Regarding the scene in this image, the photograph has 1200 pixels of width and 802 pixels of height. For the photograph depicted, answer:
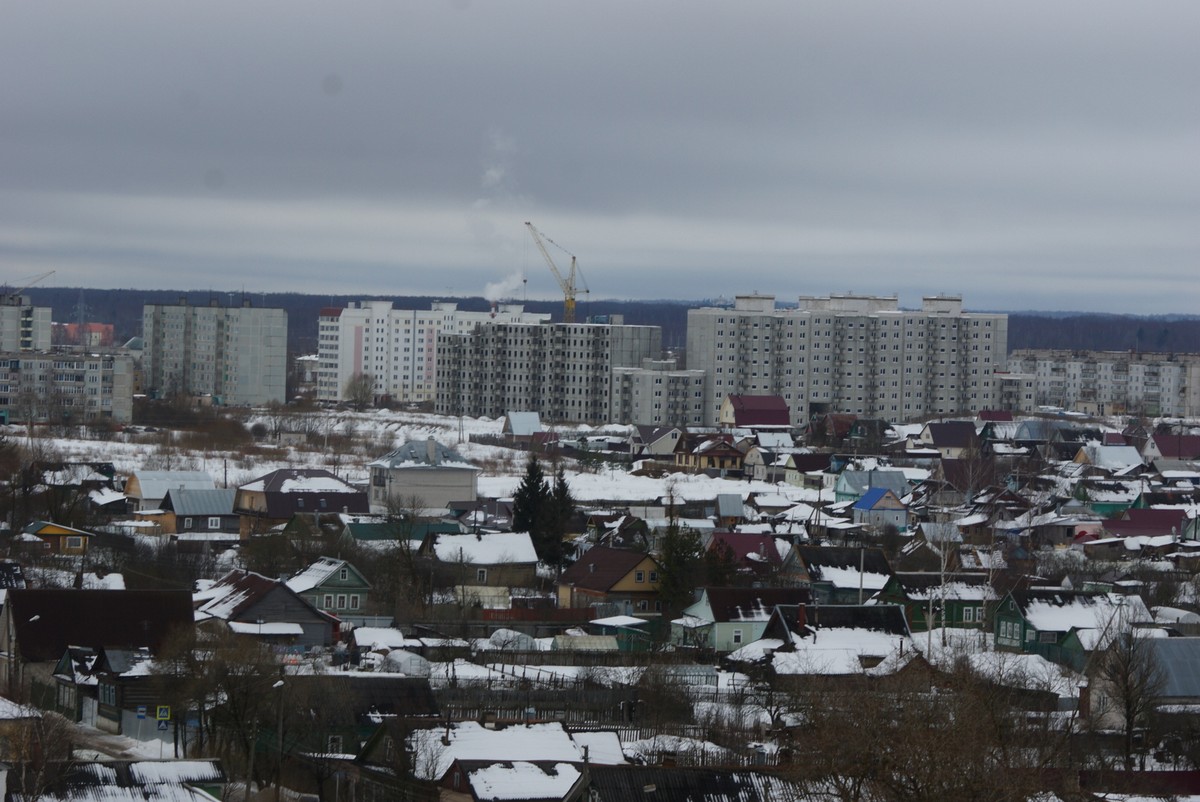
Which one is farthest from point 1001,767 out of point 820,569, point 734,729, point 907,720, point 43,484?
point 43,484

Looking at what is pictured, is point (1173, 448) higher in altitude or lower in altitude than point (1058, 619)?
higher

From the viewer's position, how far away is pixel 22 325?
3782 inches

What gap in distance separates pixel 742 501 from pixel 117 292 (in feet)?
536

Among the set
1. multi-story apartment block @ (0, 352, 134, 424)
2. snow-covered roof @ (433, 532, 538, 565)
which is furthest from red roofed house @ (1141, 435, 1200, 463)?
multi-story apartment block @ (0, 352, 134, 424)

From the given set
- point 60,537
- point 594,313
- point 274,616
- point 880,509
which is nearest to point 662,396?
point 880,509

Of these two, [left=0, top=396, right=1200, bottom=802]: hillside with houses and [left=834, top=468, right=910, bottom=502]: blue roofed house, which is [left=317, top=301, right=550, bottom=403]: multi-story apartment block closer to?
[left=0, top=396, right=1200, bottom=802]: hillside with houses

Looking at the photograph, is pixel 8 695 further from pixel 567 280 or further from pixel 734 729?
pixel 567 280

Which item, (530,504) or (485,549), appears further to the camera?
(530,504)

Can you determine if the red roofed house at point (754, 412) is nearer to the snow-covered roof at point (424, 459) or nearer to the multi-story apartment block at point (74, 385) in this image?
the multi-story apartment block at point (74, 385)

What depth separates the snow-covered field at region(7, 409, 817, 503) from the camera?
44094 millimetres

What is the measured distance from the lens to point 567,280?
298 feet

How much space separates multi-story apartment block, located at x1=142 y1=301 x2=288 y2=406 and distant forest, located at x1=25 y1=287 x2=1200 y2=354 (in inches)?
2064

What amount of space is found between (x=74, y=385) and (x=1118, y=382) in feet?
167

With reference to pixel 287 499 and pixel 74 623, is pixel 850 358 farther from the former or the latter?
pixel 74 623
